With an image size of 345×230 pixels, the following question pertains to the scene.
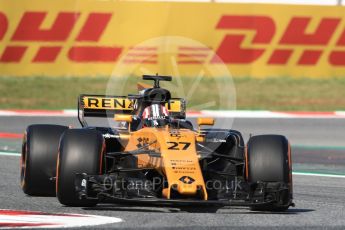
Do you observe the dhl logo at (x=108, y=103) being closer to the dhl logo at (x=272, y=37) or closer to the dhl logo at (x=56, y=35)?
the dhl logo at (x=56, y=35)

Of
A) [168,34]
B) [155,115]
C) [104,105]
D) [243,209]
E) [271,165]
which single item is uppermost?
[168,34]

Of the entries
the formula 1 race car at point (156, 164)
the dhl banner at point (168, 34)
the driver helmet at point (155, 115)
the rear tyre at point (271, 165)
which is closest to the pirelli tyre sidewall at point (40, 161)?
the formula 1 race car at point (156, 164)

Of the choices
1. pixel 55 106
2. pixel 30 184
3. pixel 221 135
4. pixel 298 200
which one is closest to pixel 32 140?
pixel 30 184

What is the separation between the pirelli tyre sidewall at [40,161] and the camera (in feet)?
35.6

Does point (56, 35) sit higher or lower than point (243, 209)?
higher

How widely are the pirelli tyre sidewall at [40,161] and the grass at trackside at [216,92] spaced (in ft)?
41.2

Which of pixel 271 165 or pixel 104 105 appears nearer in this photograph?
pixel 271 165

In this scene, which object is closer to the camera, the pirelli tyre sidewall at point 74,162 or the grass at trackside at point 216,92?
the pirelli tyre sidewall at point 74,162

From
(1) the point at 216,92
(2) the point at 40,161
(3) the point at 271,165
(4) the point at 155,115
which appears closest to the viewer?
(3) the point at 271,165

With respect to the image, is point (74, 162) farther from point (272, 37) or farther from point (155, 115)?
point (272, 37)

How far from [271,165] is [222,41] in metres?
14.8

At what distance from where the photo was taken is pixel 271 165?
10.0 metres

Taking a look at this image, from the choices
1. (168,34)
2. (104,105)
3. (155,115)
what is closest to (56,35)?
(168,34)

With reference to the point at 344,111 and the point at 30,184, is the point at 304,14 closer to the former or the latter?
the point at 344,111
